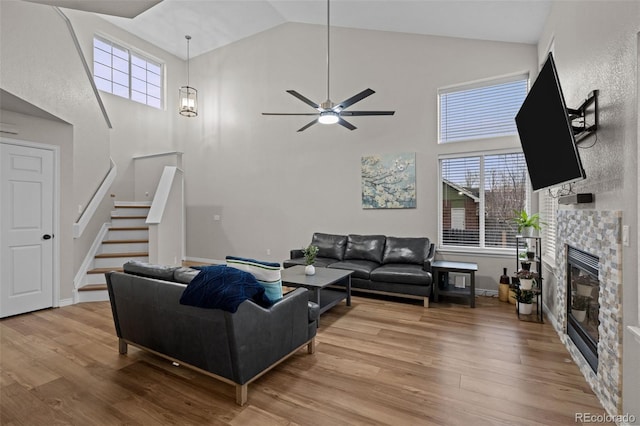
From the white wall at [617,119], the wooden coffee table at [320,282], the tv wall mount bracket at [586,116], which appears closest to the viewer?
the white wall at [617,119]

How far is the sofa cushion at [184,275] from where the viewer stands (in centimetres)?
240

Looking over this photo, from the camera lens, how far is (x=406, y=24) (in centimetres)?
494

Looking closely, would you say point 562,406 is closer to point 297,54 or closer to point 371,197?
point 371,197

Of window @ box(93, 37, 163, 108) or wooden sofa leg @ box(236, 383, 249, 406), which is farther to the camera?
window @ box(93, 37, 163, 108)

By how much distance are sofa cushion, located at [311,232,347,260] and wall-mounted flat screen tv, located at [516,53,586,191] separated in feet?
9.96

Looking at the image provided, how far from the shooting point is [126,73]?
23.5 ft

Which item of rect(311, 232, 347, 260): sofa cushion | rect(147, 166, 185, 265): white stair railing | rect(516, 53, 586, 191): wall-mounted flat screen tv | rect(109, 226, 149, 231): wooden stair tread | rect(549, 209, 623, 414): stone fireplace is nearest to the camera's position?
rect(549, 209, 623, 414): stone fireplace

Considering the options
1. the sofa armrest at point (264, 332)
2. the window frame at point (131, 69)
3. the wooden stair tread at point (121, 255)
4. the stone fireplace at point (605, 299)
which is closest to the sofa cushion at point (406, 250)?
the stone fireplace at point (605, 299)

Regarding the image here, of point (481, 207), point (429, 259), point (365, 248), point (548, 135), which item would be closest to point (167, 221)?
point (365, 248)

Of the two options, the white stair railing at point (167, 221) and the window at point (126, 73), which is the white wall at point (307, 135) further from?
the white stair railing at point (167, 221)

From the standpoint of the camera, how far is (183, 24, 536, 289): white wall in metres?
5.09

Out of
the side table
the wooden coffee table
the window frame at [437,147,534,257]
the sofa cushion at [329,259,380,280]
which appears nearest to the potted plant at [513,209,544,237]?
the window frame at [437,147,534,257]

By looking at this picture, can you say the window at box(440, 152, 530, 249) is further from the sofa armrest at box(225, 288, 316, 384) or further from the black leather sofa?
the sofa armrest at box(225, 288, 316, 384)

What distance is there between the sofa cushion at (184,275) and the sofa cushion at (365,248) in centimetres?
316
